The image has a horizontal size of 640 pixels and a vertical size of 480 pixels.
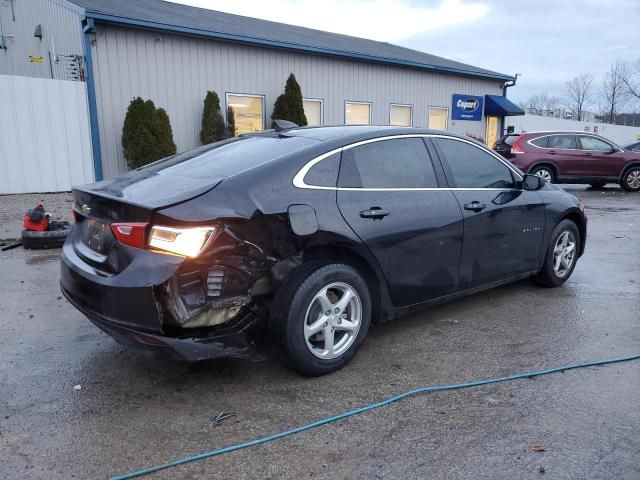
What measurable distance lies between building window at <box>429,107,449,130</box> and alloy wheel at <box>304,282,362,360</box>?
1666 centimetres

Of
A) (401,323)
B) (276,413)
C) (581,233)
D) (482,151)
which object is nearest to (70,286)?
(276,413)

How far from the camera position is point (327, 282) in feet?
10.4

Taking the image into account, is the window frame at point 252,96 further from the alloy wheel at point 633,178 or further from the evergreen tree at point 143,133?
the alloy wheel at point 633,178

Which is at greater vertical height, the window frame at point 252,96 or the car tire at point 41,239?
the window frame at point 252,96

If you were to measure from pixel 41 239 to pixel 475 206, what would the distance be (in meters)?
5.40

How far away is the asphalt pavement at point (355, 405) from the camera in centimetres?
244

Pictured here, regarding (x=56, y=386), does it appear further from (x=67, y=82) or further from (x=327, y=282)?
(x=67, y=82)

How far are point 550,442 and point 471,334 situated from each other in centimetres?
147

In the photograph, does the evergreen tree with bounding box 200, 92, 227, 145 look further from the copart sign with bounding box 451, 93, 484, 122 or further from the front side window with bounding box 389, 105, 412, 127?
the copart sign with bounding box 451, 93, 484, 122

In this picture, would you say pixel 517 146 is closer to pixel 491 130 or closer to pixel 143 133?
pixel 491 130

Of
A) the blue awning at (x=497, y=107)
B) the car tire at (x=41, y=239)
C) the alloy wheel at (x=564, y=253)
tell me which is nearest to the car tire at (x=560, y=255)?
the alloy wheel at (x=564, y=253)

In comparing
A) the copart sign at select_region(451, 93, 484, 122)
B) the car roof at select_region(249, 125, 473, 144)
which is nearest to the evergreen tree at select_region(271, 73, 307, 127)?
the copart sign at select_region(451, 93, 484, 122)

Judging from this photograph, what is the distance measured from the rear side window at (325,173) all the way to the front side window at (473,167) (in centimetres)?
109

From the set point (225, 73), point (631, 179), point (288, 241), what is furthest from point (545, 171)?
point (288, 241)
